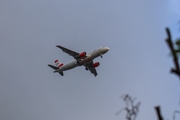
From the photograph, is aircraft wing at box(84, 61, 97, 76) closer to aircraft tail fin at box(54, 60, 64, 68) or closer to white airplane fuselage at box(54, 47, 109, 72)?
white airplane fuselage at box(54, 47, 109, 72)

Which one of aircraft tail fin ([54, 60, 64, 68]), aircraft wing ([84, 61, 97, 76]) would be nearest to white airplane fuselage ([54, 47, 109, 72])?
aircraft wing ([84, 61, 97, 76])

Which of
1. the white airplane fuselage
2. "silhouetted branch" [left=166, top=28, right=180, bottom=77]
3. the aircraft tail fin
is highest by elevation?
the aircraft tail fin

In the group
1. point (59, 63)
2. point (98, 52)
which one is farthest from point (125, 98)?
point (59, 63)

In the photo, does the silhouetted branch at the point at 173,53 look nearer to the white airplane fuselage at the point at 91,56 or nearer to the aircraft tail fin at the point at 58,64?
the white airplane fuselage at the point at 91,56

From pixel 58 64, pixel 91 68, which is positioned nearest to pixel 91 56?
pixel 91 68

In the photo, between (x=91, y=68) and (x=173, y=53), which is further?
(x=91, y=68)

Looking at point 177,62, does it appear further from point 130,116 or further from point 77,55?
point 77,55

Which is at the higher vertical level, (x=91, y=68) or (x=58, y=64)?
(x=58, y=64)

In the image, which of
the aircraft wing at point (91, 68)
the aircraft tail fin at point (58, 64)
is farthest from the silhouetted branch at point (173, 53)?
the aircraft tail fin at point (58, 64)

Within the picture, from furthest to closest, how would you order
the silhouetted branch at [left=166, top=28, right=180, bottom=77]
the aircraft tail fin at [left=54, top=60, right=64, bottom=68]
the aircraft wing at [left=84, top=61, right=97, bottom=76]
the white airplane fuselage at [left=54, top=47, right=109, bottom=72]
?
1. the aircraft tail fin at [left=54, top=60, right=64, bottom=68]
2. the aircraft wing at [left=84, top=61, right=97, bottom=76]
3. the white airplane fuselage at [left=54, top=47, right=109, bottom=72]
4. the silhouetted branch at [left=166, top=28, right=180, bottom=77]

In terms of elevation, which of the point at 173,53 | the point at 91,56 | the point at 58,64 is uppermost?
the point at 58,64

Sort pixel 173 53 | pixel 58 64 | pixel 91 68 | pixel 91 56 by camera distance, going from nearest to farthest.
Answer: pixel 173 53 → pixel 91 56 → pixel 91 68 → pixel 58 64

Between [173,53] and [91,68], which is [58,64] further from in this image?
[173,53]

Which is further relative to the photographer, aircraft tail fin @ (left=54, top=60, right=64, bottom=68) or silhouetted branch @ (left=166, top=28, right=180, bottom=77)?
aircraft tail fin @ (left=54, top=60, right=64, bottom=68)
